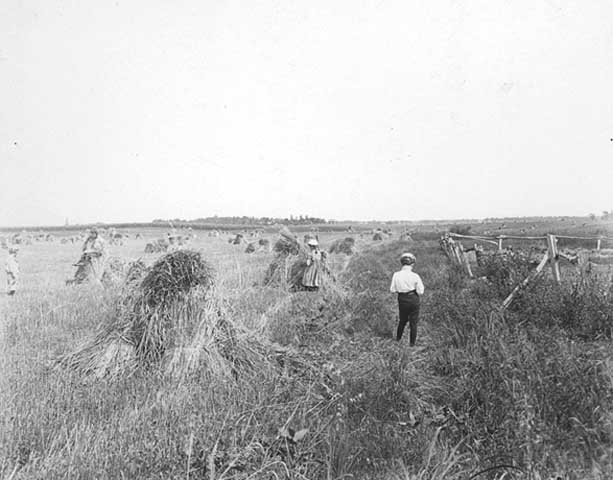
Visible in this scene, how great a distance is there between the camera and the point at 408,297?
244 inches

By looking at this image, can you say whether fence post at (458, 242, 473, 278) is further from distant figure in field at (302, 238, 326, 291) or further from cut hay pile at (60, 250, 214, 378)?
cut hay pile at (60, 250, 214, 378)

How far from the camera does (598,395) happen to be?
3275 mm

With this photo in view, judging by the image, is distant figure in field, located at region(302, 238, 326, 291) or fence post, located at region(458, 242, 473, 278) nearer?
distant figure in field, located at region(302, 238, 326, 291)

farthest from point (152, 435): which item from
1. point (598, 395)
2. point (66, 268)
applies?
point (66, 268)

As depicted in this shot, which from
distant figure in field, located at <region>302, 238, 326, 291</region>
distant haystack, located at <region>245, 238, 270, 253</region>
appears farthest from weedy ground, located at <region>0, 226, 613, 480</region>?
distant haystack, located at <region>245, 238, 270, 253</region>

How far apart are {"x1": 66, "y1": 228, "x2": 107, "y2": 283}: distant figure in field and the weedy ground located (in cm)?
623

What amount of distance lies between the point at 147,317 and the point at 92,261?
8.29 meters

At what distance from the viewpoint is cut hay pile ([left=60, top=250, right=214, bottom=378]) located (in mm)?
4629

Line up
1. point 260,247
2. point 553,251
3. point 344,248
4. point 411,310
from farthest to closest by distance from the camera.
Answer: point 260,247 → point 344,248 → point 553,251 → point 411,310

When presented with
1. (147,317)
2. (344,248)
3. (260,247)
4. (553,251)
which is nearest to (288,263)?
(147,317)

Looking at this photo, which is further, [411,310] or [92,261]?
[92,261]

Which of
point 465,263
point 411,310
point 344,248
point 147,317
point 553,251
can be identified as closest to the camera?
point 147,317

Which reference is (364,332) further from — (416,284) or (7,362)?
(7,362)

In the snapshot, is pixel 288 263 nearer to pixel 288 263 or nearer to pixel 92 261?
pixel 288 263
